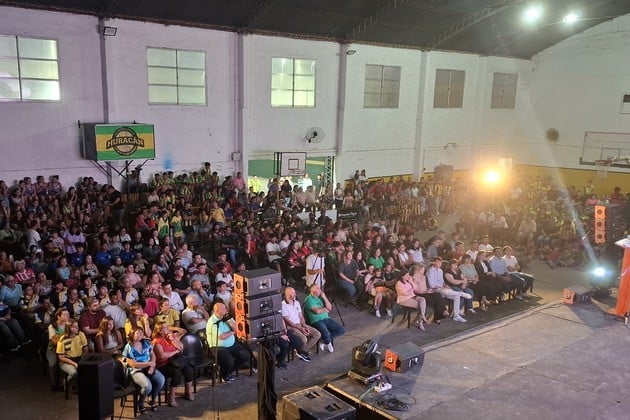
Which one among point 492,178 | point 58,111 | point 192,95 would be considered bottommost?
point 492,178

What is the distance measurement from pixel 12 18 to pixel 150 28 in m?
3.14

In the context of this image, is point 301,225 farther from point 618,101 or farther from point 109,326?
point 618,101

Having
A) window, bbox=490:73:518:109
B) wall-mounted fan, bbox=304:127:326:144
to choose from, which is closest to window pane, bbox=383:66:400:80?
wall-mounted fan, bbox=304:127:326:144

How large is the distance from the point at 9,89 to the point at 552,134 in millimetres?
20442

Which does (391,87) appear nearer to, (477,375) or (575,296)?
(575,296)

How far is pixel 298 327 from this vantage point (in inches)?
321

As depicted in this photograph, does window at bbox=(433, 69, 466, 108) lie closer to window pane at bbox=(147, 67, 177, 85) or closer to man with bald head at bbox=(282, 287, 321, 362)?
window pane at bbox=(147, 67, 177, 85)

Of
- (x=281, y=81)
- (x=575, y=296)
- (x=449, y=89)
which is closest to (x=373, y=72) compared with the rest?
→ (x=281, y=81)

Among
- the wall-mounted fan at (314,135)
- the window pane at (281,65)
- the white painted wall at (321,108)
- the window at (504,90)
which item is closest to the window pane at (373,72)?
the white painted wall at (321,108)

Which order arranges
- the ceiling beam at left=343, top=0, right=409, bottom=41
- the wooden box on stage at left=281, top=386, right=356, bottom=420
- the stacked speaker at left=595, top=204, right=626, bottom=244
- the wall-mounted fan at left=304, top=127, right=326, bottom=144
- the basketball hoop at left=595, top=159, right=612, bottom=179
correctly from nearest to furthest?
the wooden box on stage at left=281, top=386, right=356, bottom=420 → the stacked speaker at left=595, top=204, right=626, bottom=244 → the ceiling beam at left=343, top=0, right=409, bottom=41 → the wall-mounted fan at left=304, top=127, right=326, bottom=144 → the basketball hoop at left=595, top=159, right=612, bottom=179

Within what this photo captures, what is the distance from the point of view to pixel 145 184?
13.9m

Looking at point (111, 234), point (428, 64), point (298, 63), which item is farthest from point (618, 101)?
point (111, 234)

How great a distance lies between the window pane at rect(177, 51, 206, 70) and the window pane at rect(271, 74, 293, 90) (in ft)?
7.72

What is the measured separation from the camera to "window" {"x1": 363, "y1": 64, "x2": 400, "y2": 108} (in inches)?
749
